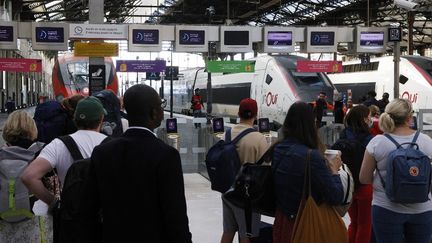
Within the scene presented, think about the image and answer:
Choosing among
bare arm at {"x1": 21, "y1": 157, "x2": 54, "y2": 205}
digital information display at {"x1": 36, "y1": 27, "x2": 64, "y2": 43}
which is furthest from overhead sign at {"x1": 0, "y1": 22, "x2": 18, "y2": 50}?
bare arm at {"x1": 21, "y1": 157, "x2": 54, "y2": 205}

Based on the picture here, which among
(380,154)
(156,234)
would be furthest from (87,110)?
(380,154)

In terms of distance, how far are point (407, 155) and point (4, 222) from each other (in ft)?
9.35

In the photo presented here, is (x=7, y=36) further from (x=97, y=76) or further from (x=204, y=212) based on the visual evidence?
(x=204, y=212)

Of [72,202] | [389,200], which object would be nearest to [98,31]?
[389,200]

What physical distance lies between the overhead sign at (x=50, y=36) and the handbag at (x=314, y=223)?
16.8 metres

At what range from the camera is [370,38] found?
21734 mm

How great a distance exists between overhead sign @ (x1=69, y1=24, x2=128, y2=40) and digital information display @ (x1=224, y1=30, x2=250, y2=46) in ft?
13.9

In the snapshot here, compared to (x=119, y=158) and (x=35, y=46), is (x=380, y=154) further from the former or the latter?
(x=35, y=46)

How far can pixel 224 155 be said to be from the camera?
15.6 ft

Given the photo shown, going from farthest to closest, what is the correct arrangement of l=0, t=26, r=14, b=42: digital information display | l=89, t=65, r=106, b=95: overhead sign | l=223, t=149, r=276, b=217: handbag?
1. l=0, t=26, r=14, b=42: digital information display
2. l=89, t=65, r=106, b=95: overhead sign
3. l=223, t=149, r=276, b=217: handbag

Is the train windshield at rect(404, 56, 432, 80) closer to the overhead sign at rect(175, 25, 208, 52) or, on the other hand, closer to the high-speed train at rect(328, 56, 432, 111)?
the high-speed train at rect(328, 56, 432, 111)

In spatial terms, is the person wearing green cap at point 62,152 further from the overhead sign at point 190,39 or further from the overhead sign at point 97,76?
the overhead sign at point 190,39

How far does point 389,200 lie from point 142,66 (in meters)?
28.4

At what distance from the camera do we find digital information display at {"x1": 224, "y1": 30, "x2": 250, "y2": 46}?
69.3ft
